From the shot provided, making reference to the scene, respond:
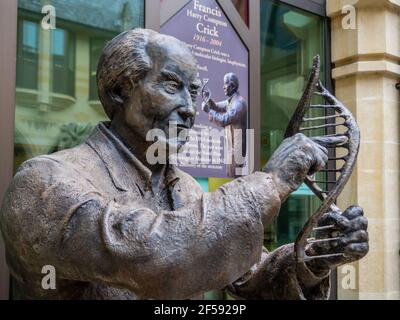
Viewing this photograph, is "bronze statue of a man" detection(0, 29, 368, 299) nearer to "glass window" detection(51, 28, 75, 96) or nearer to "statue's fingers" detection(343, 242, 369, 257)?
"statue's fingers" detection(343, 242, 369, 257)

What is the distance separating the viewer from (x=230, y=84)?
4219mm

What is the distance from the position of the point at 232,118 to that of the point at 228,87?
0.81ft

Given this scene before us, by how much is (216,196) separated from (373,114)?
369 centimetres

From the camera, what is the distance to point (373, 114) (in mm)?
4770

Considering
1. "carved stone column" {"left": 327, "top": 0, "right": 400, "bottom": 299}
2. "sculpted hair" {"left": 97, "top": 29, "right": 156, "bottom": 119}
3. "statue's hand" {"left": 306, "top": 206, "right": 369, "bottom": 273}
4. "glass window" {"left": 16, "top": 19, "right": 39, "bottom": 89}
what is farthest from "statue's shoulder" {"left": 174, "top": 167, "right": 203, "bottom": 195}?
"carved stone column" {"left": 327, "top": 0, "right": 400, "bottom": 299}

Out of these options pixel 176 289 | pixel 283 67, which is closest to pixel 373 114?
pixel 283 67

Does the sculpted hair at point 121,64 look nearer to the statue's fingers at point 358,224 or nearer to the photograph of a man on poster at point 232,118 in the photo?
the statue's fingers at point 358,224

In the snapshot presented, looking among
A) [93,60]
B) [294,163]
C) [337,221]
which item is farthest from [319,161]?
[93,60]

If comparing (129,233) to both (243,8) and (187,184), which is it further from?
(243,8)

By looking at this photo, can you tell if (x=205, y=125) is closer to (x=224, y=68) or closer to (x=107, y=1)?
(x=224, y=68)

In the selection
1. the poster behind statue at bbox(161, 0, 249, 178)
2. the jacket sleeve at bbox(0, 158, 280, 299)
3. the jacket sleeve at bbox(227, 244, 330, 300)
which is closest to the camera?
the jacket sleeve at bbox(0, 158, 280, 299)

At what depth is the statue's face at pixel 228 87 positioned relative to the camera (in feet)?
13.8

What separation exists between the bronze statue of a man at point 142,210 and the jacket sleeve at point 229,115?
219 cm

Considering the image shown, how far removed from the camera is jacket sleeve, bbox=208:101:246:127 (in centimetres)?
410
